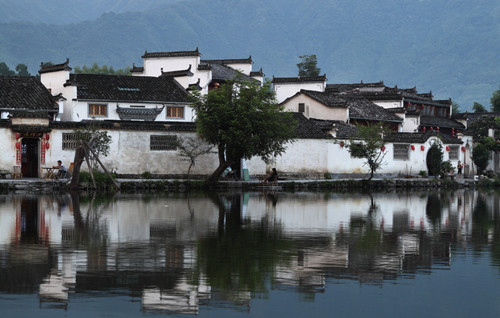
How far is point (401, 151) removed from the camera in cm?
5281

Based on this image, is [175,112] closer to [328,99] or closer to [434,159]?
[328,99]

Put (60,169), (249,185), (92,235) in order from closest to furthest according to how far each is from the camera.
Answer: (92,235) → (60,169) → (249,185)

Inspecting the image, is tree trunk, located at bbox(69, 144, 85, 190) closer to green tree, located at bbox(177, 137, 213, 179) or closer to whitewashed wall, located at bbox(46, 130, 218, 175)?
whitewashed wall, located at bbox(46, 130, 218, 175)

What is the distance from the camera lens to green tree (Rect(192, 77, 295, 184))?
39.2m

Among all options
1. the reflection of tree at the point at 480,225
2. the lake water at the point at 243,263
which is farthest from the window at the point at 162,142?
the reflection of tree at the point at 480,225

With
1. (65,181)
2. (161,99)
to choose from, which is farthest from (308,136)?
(65,181)

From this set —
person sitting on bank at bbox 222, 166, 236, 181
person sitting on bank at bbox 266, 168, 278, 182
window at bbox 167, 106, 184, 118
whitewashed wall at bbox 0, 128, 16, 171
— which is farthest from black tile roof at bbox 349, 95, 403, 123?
whitewashed wall at bbox 0, 128, 16, 171

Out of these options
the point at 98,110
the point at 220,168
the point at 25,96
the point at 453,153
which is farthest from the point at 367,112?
the point at 25,96

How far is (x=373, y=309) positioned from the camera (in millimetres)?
11836

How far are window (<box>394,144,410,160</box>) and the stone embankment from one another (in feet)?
9.75

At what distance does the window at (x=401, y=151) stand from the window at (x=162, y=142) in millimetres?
16323

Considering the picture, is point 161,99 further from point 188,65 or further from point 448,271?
point 448,271

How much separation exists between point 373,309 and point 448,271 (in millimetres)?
3739

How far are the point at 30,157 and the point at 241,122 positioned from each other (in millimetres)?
10952
